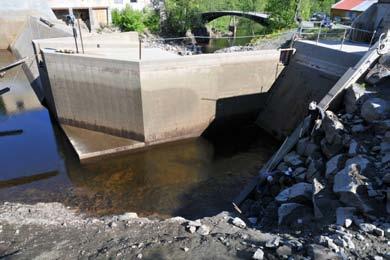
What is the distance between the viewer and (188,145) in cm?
1356

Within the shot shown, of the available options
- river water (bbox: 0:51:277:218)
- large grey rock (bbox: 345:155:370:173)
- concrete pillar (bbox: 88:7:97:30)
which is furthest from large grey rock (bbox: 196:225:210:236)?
concrete pillar (bbox: 88:7:97:30)

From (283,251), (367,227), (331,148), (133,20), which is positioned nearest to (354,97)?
(331,148)

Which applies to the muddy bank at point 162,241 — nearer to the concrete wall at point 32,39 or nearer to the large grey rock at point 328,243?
the large grey rock at point 328,243

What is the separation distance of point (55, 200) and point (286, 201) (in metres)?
6.87

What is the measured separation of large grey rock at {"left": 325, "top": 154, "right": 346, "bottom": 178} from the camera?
26.1 ft

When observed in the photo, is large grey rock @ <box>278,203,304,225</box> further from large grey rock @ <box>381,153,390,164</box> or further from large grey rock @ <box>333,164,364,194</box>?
large grey rock @ <box>381,153,390,164</box>

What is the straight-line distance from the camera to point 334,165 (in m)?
8.12

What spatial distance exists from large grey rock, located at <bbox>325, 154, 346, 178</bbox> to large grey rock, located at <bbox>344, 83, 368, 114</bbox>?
2.33m

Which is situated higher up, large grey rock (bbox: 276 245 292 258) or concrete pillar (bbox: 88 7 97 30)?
concrete pillar (bbox: 88 7 97 30)

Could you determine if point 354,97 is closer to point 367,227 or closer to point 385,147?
point 385,147

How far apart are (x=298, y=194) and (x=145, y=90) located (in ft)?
22.7

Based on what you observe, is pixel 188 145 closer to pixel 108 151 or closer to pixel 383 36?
pixel 108 151

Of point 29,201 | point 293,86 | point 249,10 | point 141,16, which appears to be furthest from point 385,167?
point 249,10

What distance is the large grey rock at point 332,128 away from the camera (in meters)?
9.01
